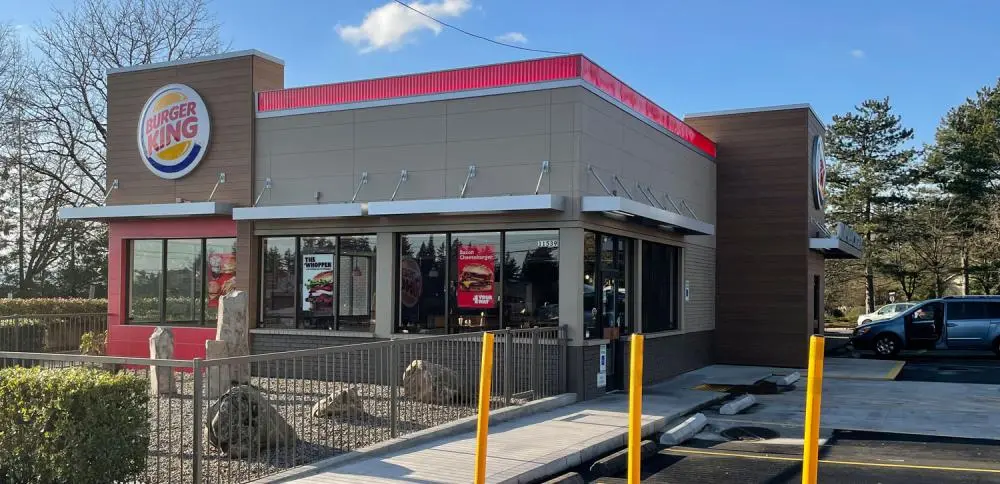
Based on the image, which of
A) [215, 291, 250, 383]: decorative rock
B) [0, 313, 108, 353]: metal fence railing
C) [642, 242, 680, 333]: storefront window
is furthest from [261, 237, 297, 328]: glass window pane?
[642, 242, 680, 333]: storefront window

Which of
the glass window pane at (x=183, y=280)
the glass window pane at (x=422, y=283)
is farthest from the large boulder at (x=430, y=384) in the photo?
the glass window pane at (x=183, y=280)

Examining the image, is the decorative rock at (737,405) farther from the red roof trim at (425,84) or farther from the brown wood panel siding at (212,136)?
the brown wood panel siding at (212,136)

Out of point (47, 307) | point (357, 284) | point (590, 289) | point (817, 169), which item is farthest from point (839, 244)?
point (47, 307)

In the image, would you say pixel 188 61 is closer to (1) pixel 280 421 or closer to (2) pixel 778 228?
(1) pixel 280 421

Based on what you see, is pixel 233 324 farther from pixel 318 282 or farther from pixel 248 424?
pixel 248 424

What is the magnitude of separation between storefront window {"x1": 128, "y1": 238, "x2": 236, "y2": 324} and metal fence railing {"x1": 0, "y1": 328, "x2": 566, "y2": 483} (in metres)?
5.15

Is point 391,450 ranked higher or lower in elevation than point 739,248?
lower

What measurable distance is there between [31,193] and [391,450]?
34.6 metres

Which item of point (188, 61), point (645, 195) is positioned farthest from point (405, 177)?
point (188, 61)

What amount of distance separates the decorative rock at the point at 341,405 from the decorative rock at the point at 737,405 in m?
5.79

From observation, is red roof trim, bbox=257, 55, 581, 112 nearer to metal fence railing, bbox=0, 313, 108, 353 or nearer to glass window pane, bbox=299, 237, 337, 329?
glass window pane, bbox=299, 237, 337, 329

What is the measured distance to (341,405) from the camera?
1006cm

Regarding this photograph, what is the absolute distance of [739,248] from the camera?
20469 millimetres

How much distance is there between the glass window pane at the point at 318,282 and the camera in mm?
16078
